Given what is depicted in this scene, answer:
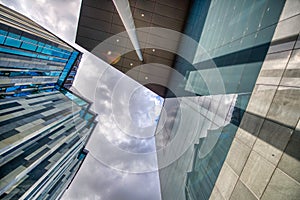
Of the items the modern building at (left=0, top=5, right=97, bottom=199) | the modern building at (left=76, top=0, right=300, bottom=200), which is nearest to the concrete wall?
the modern building at (left=76, top=0, right=300, bottom=200)

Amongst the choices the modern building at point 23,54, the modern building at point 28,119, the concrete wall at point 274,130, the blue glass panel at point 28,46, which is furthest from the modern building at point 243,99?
the blue glass panel at point 28,46

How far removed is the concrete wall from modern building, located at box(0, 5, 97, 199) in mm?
30574

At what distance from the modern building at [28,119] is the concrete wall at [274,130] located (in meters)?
30.6

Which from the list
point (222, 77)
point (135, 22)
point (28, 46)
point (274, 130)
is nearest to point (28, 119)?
point (28, 46)

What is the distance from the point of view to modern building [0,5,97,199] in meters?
26.5

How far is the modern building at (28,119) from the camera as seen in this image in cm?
2648

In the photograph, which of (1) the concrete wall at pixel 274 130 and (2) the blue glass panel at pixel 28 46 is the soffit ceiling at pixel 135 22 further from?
(2) the blue glass panel at pixel 28 46

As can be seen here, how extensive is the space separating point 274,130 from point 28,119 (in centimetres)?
4015

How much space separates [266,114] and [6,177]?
33428 millimetres

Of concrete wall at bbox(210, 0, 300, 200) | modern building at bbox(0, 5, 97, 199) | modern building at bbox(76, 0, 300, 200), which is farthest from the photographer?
modern building at bbox(0, 5, 97, 199)

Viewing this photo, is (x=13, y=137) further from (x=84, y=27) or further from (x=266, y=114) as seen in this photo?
(x=266, y=114)

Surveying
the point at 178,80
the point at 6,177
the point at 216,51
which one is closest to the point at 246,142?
the point at 216,51

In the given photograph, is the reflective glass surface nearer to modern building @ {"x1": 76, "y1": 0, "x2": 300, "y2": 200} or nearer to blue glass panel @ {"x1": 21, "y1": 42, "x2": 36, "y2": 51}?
modern building @ {"x1": 76, "y1": 0, "x2": 300, "y2": 200}

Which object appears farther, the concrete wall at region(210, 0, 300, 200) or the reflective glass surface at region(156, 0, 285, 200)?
the reflective glass surface at region(156, 0, 285, 200)
